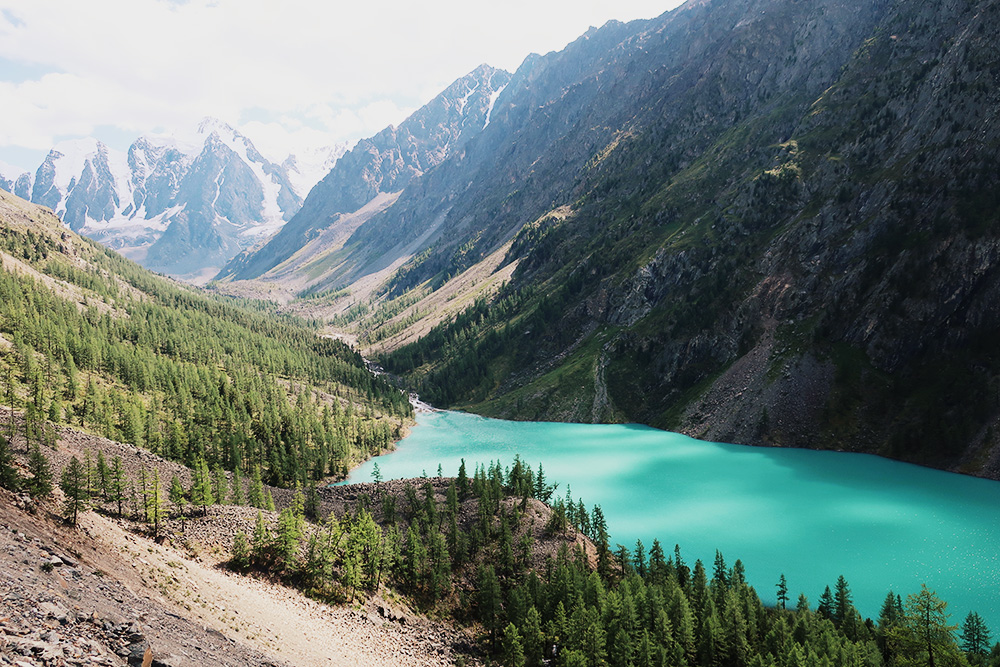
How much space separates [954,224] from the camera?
11856 centimetres

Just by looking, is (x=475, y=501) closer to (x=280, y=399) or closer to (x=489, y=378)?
(x=280, y=399)

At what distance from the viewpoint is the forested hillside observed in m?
97.2

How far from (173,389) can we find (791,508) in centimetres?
12604

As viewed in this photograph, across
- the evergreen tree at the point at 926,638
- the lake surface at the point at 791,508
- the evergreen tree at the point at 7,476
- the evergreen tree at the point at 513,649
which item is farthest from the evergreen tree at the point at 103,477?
the evergreen tree at the point at 926,638

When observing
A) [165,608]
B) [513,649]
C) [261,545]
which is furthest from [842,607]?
[165,608]

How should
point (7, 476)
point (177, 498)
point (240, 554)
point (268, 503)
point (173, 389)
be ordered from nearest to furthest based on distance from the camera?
point (7, 476), point (240, 554), point (177, 498), point (268, 503), point (173, 389)

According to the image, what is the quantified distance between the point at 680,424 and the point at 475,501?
8585cm

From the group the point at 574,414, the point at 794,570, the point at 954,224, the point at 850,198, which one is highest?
the point at 850,198

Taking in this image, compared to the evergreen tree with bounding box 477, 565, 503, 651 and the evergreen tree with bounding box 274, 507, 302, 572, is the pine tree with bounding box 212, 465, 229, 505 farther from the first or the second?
the evergreen tree with bounding box 477, 565, 503, 651

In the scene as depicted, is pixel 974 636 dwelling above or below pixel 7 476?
below

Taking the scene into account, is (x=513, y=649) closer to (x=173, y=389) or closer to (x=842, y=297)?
(x=173, y=389)

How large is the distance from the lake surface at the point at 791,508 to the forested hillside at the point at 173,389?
766 inches

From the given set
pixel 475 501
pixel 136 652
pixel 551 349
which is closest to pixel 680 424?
pixel 551 349

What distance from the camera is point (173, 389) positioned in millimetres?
122938
